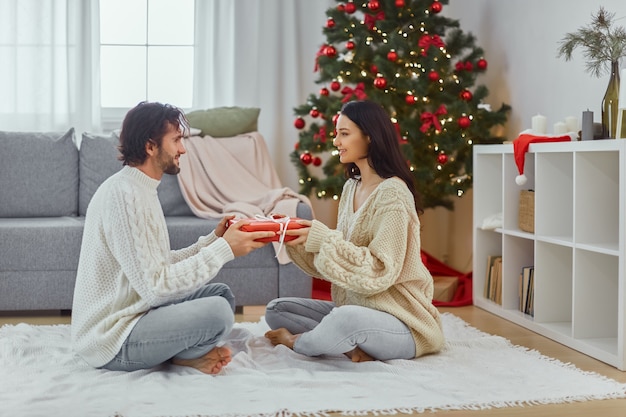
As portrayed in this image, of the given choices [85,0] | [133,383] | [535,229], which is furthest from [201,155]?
[133,383]

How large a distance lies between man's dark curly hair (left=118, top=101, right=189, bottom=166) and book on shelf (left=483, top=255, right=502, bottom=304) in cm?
203

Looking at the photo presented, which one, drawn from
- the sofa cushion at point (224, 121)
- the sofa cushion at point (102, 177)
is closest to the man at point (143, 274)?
the sofa cushion at point (102, 177)

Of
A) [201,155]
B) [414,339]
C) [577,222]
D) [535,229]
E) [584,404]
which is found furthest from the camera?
[201,155]

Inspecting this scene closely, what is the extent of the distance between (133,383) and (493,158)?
7.84 ft

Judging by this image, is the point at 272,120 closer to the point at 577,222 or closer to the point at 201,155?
the point at 201,155

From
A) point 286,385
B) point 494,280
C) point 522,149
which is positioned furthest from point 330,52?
point 286,385

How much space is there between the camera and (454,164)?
4.86m

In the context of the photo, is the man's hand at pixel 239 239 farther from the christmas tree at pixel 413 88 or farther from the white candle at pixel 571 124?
the christmas tree at pixel 413 88

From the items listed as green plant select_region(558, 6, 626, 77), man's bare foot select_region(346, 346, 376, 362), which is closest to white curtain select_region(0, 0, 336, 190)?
green plant select_region(558, 6, 626, 77)

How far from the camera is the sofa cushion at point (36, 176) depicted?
15.0 feet

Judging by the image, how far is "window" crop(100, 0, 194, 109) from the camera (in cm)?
550

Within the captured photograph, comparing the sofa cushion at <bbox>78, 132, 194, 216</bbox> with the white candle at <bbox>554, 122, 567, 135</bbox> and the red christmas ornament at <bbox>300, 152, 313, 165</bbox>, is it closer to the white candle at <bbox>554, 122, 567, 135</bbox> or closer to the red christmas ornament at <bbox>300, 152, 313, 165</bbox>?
the red christmas ornament at <bbox>300, 152, 313, 165</bbox>

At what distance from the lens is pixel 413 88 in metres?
4.71

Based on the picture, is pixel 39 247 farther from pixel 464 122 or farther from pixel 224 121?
pixel 464 122
